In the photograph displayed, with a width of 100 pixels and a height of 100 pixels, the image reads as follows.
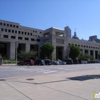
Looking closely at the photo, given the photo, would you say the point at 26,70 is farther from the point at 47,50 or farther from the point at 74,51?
the point at 74,51

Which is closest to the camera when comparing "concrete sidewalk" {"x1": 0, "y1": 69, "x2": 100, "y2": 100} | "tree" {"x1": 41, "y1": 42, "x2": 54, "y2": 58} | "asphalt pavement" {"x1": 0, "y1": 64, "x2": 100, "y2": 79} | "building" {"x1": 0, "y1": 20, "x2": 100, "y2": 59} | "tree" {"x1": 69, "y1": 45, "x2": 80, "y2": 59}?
"concrete sidewalk" {"x1": 0, "y1": 69, "x2": 100, "y2": 100}

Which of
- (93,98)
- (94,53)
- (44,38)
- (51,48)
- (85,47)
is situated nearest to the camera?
(93,98)

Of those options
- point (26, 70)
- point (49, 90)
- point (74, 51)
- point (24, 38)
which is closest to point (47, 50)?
point (24, 38)

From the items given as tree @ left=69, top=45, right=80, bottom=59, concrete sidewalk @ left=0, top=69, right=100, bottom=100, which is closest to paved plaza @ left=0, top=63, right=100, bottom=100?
concrete sidewalk @ left=0, top=69, right=100, bottom=100

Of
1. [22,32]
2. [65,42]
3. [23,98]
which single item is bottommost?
[23,98]

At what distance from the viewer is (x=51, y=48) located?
68500 millimetres

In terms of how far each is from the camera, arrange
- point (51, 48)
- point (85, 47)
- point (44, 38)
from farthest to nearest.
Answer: point (85, 47) → point (44, 38) → point (51, 48)

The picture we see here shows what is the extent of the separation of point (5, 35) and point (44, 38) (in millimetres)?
23139

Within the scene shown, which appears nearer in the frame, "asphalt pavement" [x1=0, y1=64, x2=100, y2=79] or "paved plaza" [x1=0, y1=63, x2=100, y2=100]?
Result: "paved plaza" [x1=0, y1=63, x2=100, y2=100]

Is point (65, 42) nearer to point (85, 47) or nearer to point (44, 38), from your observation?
point (44, 38)

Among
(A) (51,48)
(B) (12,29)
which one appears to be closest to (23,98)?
(A) (51,48)

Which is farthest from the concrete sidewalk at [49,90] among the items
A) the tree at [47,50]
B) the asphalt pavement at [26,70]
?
the tree at [47,50]

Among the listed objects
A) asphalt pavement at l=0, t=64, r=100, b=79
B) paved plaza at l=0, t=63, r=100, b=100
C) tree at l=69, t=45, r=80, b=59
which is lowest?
asphalt pavement at l=0, t=64, r=100, b=79

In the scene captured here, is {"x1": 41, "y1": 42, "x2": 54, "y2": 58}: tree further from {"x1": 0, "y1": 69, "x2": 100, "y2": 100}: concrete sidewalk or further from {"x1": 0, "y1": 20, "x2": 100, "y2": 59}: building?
{"x1": 0, "y1": 69, "x2": 100, "y2": 100}: concrete sidewalk
